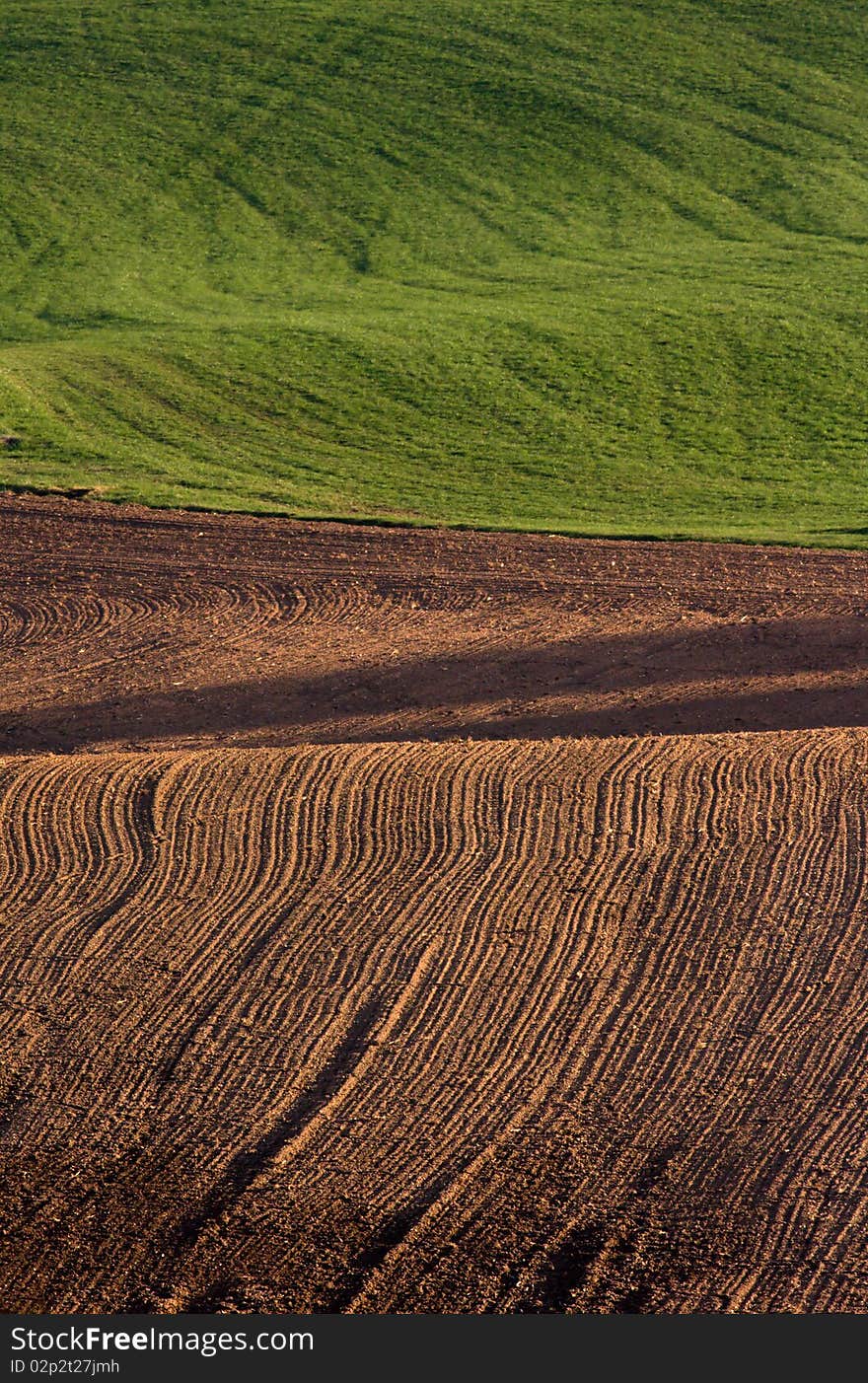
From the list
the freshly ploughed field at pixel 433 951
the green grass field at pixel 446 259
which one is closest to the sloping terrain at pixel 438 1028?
the freshly ploughed field at pixel 433 951

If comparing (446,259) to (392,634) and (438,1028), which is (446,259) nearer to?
(392,634)

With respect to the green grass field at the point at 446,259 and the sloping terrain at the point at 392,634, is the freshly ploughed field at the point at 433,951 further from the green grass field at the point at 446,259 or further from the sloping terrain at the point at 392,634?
the green grass field at the point at 446,259

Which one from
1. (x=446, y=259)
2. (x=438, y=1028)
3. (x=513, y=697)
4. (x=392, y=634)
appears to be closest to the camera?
(x=438, y=1028)

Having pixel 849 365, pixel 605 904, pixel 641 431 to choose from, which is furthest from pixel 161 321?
pixel 605 904

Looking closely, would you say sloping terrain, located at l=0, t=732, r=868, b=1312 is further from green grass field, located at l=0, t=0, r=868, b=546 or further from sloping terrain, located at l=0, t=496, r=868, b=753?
green grass field, located at l=0, t=0, r=868, b=546

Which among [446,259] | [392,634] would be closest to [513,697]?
[392,634]

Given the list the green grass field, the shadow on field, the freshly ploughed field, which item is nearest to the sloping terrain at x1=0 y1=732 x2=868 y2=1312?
the freshly ploughed field
